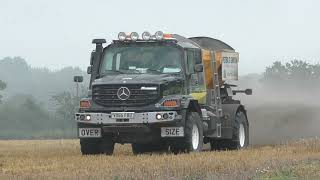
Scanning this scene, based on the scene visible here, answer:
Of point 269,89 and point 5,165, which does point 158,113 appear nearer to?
point 5,165

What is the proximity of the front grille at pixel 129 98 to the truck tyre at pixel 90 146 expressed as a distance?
1095mm

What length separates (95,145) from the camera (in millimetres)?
17953

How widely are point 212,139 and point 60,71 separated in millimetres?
75913

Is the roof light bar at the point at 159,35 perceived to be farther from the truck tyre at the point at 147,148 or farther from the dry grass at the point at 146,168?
the dry grass at the point at 146,168

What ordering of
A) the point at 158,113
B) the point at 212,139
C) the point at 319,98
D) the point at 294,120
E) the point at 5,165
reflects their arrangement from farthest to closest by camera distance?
the point at 319,98 → the point at 294,120 → the point at 212,139 → the point at 158,113 → the point at 5,165

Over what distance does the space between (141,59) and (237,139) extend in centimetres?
Result: 464

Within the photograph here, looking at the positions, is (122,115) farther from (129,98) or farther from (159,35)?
(159,35)

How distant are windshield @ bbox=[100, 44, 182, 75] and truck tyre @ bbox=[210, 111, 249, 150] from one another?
3.98m

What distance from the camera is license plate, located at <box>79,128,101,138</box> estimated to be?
1738cm

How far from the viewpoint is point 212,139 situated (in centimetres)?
2120

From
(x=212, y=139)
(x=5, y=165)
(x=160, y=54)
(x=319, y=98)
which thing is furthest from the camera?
(x=319, y=98)

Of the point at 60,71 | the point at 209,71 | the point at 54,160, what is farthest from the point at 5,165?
the point at 60,71

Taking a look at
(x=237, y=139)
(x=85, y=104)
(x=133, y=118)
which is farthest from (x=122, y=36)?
(x=237, y=139)

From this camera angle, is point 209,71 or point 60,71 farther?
point 60,71
